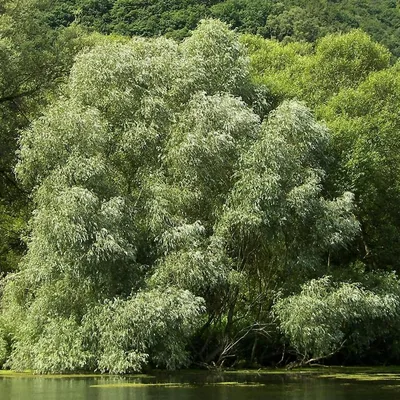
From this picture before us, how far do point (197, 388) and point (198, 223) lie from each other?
908 cm

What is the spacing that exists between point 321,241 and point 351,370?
18.9ft

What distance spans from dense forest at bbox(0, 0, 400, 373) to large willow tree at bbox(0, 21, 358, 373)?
8 cm

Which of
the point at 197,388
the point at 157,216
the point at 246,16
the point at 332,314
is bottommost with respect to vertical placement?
the point at 197,388

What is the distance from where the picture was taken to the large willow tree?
3269cm

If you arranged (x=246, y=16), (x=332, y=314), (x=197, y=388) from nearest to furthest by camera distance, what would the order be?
(x=197, y=388)
(x=332, y=314)
(x=246, y=16)

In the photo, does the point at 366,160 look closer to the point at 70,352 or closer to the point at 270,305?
the point at 270,305

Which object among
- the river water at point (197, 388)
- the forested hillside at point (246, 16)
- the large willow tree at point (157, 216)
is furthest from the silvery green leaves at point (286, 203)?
the forested hillside at point (246, 16)

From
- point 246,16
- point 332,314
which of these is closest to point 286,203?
point 332,314

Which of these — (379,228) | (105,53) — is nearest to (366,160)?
(379,228)

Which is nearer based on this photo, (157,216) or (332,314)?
(332,314)

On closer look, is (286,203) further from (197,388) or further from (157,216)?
(197,388)

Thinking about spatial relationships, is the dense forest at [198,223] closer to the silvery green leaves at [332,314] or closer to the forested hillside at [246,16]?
the silvery green leaves at [332,314]

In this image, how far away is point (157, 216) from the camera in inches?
1371

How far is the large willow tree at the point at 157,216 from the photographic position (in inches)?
1287
